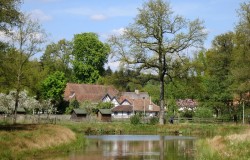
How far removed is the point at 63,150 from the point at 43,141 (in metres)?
2.21

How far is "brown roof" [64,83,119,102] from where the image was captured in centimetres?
11150

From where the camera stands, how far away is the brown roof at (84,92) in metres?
112

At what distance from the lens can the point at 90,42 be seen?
410 feet

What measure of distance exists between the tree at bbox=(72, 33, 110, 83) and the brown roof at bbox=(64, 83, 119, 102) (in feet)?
30.4

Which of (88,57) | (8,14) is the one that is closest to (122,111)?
(88,57)

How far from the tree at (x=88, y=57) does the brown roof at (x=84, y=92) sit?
30.4 feet

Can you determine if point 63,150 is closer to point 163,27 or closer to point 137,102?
point 163,27

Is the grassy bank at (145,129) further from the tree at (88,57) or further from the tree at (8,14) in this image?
the tree at (88,57)

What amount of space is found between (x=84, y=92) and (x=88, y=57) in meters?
14.0

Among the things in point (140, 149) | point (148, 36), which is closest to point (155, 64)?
point (148, 36)

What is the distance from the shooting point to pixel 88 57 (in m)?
123

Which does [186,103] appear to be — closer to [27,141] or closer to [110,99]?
[110,99]

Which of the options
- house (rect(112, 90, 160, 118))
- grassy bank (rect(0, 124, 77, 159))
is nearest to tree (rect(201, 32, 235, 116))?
house (rect(112, 90, 160, 118))

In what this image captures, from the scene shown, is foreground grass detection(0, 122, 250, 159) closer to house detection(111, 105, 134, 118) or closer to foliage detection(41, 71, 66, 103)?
foliage detection(41, 71, 66, 103)
